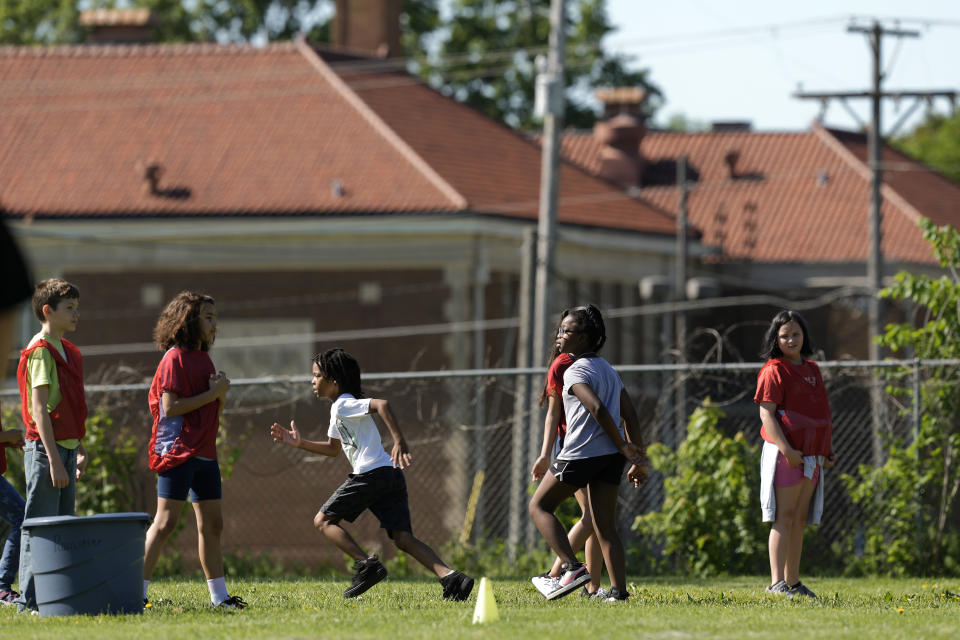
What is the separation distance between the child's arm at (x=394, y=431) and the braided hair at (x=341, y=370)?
26 cm

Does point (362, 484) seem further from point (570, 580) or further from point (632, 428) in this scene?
point (632, 428)

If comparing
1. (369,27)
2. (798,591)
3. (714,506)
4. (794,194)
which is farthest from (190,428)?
(794,194)

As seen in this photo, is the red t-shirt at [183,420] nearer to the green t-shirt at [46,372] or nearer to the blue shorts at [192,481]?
the blue shorts at [192,481]

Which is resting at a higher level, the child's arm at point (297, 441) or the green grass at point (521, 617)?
the child's arm at point (297, 441)

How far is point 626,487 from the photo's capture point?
1457 cm

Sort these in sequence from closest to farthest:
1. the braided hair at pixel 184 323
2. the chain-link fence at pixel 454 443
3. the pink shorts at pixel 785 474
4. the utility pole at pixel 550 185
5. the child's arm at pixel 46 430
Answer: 1. the child's arm at pixel 46 430
2. the braided hair at pixel 184 323
3. the pink shorts at pixel 785 474
4. the chain-link fence at pixel 454 443
5. the utility pole at pixel 550 185

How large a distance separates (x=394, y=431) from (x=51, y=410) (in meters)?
1.79

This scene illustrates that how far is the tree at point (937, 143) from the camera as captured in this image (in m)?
65.0

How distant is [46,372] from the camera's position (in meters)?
8.27

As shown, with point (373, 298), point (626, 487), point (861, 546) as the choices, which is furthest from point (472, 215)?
point (861, 546)

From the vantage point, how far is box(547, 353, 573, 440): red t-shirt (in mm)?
8812

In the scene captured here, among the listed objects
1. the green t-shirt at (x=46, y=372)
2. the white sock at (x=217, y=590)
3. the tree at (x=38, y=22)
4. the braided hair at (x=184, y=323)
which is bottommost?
the white sock at (x=217, y=590)

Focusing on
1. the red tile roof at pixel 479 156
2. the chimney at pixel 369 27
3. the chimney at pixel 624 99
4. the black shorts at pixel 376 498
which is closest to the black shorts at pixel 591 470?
the black shorts at pixel 376 498

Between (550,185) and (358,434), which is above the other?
(550,185)
